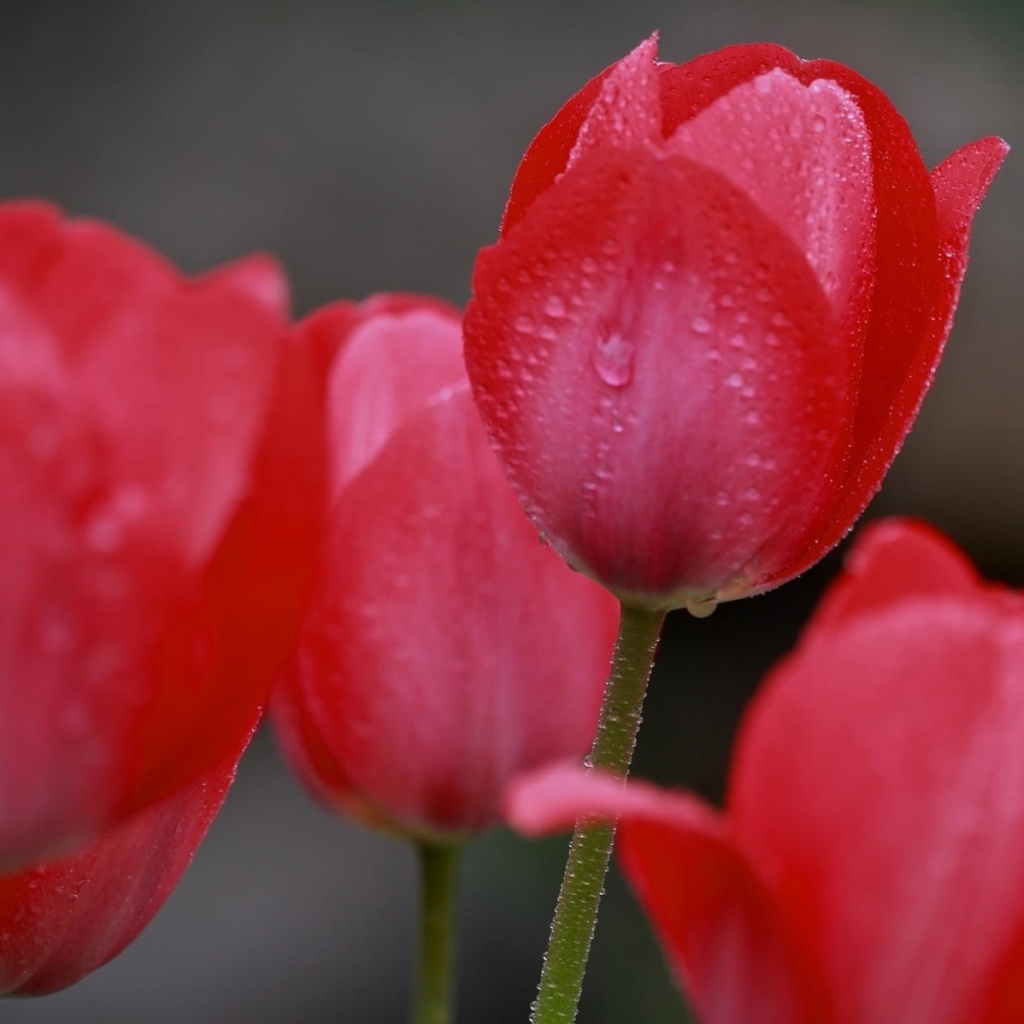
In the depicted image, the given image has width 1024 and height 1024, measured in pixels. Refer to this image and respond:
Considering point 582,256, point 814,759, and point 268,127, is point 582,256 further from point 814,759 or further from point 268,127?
point 268,127

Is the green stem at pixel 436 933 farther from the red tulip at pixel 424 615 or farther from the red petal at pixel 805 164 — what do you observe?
the red petal at pixel 805 164

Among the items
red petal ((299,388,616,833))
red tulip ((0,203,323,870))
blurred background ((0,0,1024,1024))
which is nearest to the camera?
red tulip ((0,203,323,870))

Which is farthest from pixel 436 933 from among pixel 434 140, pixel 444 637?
pixel 434 140

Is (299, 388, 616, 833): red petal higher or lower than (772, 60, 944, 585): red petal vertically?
lower

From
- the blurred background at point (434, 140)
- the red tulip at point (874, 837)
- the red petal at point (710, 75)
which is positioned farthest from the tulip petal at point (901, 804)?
the blurred background at point (434, 140)

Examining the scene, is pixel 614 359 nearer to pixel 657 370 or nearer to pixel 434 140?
pixel 657 370

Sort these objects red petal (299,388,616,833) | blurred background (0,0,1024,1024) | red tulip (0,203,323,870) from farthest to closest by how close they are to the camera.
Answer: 1. blurred background (0,0,1024,1024)
2. red petal (299,388,616,833)
3. red tulip (0,203,323,870)

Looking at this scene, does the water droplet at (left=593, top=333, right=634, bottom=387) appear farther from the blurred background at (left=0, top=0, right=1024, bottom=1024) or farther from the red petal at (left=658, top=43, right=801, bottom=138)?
the blurred background at (left=0, top=0, right=1024, bottom=1024)

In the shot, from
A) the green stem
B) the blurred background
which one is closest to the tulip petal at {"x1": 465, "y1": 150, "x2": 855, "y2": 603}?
the green stem
